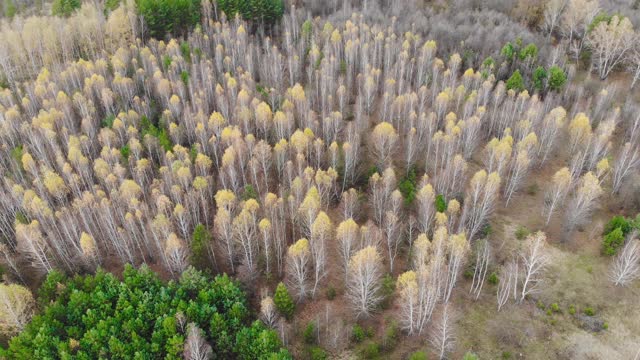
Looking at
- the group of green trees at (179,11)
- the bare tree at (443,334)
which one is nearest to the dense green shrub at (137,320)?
the bare tree at (443,334)

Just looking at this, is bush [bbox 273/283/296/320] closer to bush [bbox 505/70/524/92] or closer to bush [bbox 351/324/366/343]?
bush [bbox 351/324/366/343]

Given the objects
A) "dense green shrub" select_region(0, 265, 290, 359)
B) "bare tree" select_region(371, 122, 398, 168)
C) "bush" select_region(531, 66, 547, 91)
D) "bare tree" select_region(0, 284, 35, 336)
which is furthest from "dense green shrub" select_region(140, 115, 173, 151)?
"bush" select_region(531, 66, 547, 91)

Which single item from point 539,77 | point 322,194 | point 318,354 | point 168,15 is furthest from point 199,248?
point 168,15

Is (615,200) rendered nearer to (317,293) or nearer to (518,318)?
(518,318)

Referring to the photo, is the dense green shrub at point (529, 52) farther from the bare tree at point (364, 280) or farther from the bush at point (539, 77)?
the bare tree at point (364, 280)

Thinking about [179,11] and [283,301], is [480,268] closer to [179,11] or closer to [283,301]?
[283,301]
